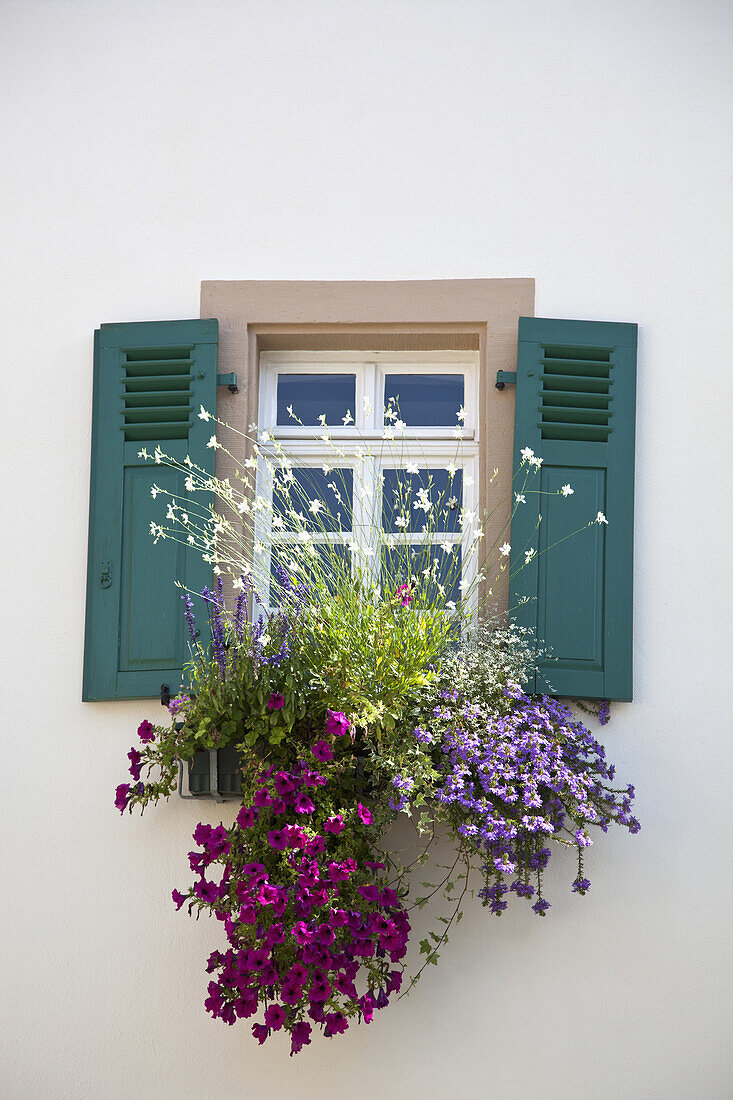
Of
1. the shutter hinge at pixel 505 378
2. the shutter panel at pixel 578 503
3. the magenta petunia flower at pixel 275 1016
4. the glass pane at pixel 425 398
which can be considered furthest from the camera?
the glass pane at pixel 425 398

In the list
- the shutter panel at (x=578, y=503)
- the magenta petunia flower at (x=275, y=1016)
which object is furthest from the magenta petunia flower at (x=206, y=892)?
the shutter panel at (x=578, y=503)

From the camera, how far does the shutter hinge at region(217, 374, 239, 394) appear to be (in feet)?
13.7

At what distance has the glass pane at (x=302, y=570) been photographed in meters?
3.72

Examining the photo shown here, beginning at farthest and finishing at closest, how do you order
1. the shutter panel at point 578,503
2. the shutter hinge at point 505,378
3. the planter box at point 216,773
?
the shutter hinge at point 505,378 < the shutter panel at point 578,503 < the planter box at point 216,773

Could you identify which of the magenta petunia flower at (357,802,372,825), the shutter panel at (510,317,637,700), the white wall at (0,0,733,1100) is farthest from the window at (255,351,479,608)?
the magenta petunia flower at (357,802,372,825)


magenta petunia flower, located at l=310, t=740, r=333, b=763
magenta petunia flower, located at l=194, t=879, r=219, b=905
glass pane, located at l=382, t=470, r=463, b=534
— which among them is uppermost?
glass pane, located at l=382, t=470, r=463, b=534

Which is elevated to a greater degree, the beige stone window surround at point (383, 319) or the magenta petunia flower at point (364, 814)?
the beige stone window surround at point (383, 319)

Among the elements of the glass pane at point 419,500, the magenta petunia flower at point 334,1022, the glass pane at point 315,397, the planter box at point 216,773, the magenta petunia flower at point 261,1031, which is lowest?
the magenta petunia flower at point 261,1031

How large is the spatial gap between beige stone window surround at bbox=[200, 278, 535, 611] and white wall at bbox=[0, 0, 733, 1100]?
2.8 inches

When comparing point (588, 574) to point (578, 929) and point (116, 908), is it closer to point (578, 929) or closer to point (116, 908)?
point (578, 929)

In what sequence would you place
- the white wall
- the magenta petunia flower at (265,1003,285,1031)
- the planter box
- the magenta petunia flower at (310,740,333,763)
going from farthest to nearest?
the white wall → the planter box → the magenta petunia flower at (310,740,333,763) → the magenta petunia flower at (265,1003,285,1031)

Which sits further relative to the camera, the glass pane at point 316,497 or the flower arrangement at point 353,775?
the glass pane at point 316,497

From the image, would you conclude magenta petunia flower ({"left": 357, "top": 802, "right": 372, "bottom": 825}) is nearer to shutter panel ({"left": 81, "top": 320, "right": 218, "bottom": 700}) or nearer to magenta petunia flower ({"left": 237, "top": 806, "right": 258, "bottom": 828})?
magenta petunia flower ({"left": 237, "top": 806, "right": 258, "bottom": 828})

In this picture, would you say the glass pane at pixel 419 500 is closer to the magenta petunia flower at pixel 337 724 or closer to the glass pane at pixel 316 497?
the glass pane at pixel 316 497
